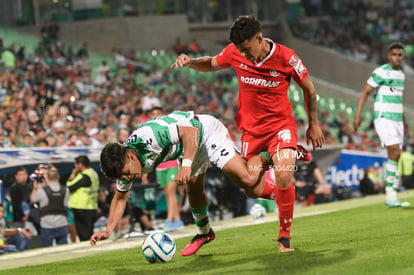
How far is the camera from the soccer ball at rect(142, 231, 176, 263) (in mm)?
8523

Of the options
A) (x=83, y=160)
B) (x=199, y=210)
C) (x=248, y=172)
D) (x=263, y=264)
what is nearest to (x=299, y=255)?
(x=263, y=264)

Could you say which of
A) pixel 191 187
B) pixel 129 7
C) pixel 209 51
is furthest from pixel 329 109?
pixel 191 187

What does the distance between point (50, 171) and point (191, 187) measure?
583 cm

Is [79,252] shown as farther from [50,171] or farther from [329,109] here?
[329,109]

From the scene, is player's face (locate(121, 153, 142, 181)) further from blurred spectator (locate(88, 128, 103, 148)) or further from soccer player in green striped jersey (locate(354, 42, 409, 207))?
blurred spectator (locate(88, 128, 103, 148))

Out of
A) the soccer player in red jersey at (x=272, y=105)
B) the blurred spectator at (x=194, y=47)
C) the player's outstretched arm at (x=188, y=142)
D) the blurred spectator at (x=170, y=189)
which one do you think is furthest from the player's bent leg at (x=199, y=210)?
the blurred spectator at (x=194, y=47)

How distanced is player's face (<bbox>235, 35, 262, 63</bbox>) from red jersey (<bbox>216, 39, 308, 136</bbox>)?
32cm

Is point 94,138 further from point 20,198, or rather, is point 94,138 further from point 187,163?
point 187,163


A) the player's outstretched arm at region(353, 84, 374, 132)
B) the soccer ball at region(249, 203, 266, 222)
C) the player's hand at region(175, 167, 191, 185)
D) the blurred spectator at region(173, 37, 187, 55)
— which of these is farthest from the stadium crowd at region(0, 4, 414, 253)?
the player's hand at region(175, 167, 191, 185)

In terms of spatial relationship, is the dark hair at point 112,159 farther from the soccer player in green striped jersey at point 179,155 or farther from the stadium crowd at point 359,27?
the stadium crowd at point 359,27

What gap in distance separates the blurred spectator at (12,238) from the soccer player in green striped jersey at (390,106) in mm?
5932

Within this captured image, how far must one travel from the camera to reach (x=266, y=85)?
8.77 metres

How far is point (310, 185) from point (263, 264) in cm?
1303

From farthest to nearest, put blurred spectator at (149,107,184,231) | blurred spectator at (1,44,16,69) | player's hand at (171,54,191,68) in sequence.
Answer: blurred spectator at (1,44,16,69) → blurred spectator at (149,107,184,231) → player's hand at (171,54,191,68)
